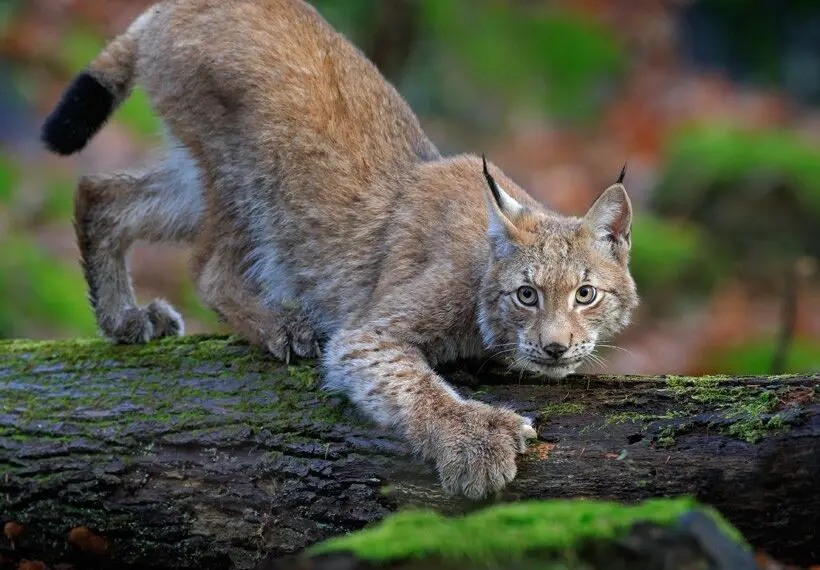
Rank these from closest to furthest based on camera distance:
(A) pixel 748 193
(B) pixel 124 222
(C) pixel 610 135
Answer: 1. (B) pixel 124 222
2. (A) pixel 748 193
3. (C) pixel 610 135

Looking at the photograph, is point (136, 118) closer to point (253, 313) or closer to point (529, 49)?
point (529, 49)

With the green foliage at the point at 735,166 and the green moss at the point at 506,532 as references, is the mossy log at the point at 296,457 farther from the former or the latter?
the green foliage at the point at 735,166

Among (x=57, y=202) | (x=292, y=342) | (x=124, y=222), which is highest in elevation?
(x=57, y=202)

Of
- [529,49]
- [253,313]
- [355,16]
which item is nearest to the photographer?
[253,313]

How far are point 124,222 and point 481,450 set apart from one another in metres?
2.83

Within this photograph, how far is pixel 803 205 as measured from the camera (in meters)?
11.6

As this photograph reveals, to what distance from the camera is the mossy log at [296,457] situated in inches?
157

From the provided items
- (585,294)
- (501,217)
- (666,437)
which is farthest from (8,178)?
(666,437)

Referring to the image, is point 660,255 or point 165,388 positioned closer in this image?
point 165,388

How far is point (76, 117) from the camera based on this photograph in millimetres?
5957

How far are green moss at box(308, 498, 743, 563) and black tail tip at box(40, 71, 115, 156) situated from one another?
11.7 feet

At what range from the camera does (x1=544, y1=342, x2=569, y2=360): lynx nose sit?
15.1 feet

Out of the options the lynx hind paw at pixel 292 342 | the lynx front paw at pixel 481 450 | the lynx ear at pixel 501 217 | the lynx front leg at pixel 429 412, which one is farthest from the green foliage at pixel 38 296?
the lynx front paw at pixel 481 450

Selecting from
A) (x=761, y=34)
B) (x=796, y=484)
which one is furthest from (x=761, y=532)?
(x=761, y=34)
